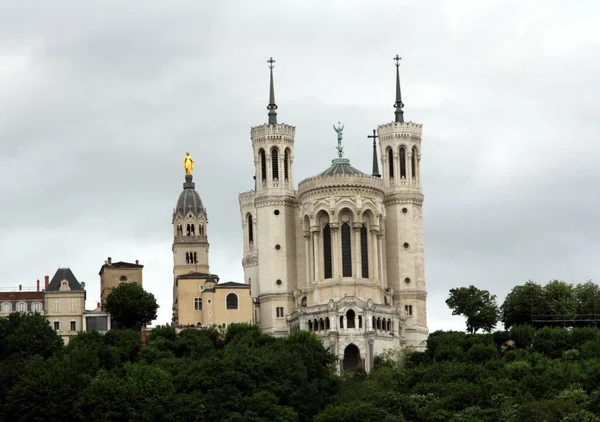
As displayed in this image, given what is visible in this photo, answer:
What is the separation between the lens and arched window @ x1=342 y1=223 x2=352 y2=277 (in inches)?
5531

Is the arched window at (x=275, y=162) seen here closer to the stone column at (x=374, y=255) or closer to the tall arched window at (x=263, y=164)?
the tall arched window at (x=263, y=164)

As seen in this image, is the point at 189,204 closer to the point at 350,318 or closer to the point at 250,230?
the point at 250,230

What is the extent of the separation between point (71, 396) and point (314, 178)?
115ft

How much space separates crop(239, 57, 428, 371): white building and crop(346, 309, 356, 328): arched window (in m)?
0.08

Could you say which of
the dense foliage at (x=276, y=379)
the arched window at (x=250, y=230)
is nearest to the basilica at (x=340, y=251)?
the arched window at (x=250, y=230)

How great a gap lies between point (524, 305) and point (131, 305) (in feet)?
111

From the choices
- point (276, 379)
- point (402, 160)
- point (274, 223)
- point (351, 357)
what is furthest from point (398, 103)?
point (276, 379)

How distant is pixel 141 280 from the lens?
6014 inches

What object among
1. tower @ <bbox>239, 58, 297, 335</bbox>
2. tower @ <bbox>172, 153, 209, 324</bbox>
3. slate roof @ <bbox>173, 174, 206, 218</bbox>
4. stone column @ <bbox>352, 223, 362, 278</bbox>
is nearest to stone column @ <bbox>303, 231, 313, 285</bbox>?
tower @ <bbox>239, 58, 297, 335</bbox>

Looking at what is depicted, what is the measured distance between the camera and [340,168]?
144 metres

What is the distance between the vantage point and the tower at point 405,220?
145 metres

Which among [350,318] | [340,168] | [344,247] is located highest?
[340,168]

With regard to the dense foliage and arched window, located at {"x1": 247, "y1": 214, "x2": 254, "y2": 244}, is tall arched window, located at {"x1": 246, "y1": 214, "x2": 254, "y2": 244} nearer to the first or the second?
arched window, located at {"x1": 247, "y1": 214, "x2": 254, "y2": 244}

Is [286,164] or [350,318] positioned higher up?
[286,164]
